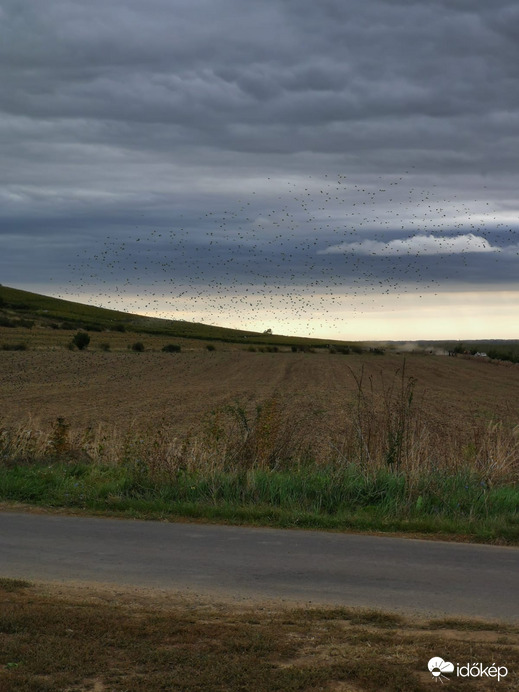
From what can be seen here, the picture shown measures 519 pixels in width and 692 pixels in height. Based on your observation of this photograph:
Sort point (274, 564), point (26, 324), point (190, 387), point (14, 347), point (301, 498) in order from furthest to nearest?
point (26, 324) → point (14, 347) → point (190, 387) → point (301, 498) → point (274, 564)

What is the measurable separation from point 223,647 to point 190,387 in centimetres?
4174

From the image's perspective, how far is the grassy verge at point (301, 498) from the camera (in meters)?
9.49

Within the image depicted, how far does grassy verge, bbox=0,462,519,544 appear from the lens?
374 inches

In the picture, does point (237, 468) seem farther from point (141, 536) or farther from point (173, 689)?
point (173, 689)

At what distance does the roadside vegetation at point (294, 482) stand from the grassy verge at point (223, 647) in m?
3.31

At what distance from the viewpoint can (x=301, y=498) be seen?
10430mm

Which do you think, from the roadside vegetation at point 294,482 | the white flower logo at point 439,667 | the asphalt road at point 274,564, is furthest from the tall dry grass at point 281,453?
the white flower logo at point 439,667

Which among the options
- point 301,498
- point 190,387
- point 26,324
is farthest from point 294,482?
point 26,324

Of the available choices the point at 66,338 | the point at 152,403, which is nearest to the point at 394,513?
the point at 152,403

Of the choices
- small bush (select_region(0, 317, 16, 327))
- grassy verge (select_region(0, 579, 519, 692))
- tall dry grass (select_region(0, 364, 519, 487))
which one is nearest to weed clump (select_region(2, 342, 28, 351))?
small bush (select_region(0, 317, 16, 327))

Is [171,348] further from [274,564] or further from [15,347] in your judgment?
[274,564]

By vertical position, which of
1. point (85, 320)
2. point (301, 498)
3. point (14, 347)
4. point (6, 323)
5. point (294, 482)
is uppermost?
point (85, 320)

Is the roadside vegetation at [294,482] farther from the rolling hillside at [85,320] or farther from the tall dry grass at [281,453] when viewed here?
the rolling hillside at [85,320]

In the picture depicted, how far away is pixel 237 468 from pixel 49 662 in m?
6.77
